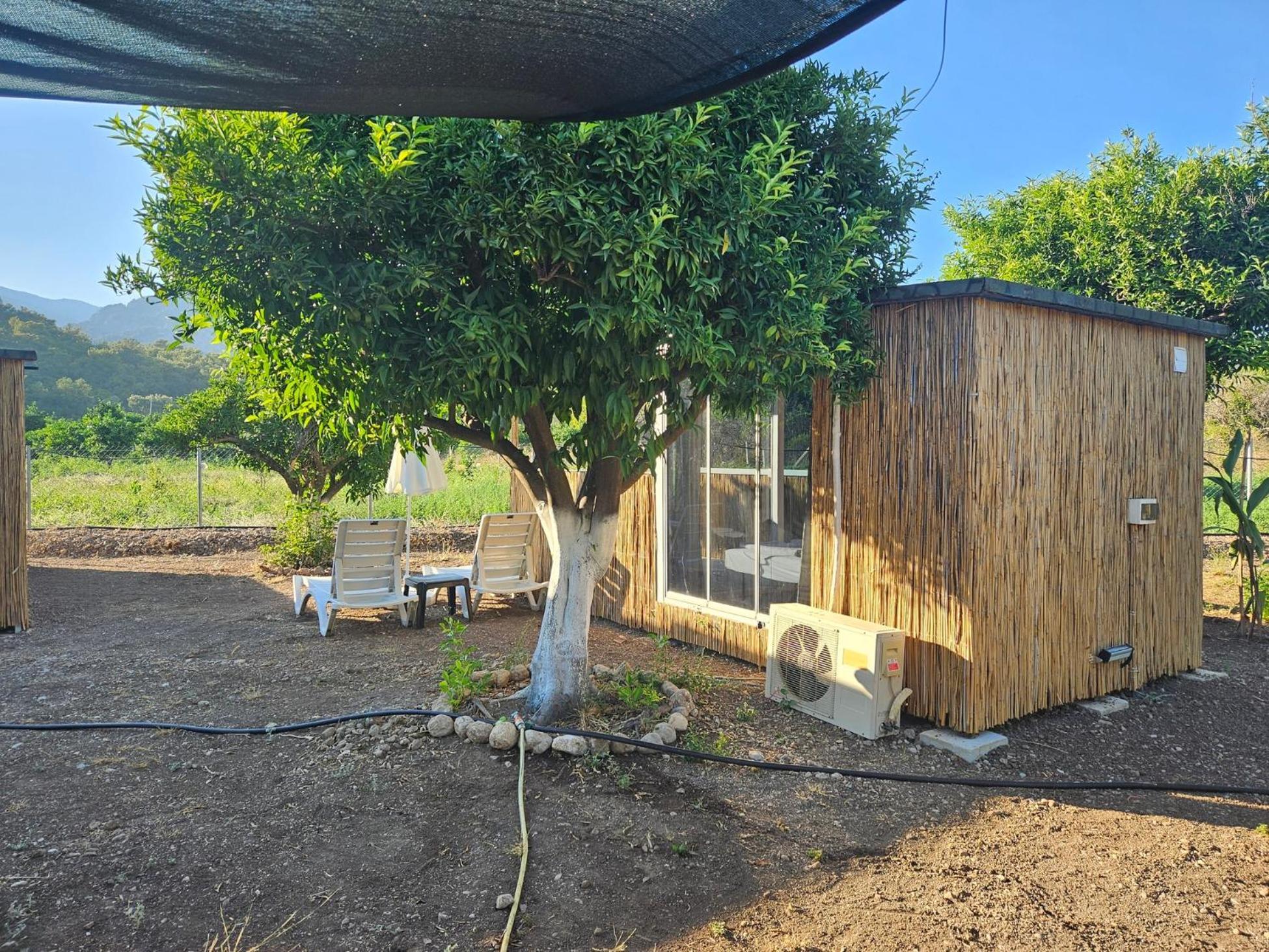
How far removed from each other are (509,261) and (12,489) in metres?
5.41

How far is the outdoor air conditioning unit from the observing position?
4199 millimetres

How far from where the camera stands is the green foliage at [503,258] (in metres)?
3.10

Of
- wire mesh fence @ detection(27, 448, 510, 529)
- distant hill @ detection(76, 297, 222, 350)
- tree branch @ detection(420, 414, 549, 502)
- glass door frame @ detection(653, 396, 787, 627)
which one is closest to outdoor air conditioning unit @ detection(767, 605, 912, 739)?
glass door frame @ detection(653, 396, 787, 627)

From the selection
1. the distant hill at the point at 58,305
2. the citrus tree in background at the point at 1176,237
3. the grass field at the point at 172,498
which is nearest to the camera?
the citrus tree in background at the point at 1176,237

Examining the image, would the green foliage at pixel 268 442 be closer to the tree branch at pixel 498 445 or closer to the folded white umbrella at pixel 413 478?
the folded white umbrella at pixel 413 478

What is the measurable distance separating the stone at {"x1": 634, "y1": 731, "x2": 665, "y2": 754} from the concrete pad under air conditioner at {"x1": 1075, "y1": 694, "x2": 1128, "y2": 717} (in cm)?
267

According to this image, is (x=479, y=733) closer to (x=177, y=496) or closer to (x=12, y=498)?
(x=12, y=498)

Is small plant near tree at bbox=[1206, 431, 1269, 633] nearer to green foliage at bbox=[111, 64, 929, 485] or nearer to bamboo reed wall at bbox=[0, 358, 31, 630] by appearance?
green foliage at bbox=[111, 64, 929, 485]

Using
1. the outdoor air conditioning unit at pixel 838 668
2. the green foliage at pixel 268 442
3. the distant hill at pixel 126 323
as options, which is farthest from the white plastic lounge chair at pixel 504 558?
the distant hill at pixel 126 323

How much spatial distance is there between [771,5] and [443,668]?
4673 mm

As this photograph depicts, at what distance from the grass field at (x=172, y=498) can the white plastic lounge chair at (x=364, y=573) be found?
3.96 metres

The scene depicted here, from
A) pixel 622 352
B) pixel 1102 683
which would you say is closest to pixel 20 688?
pixel 622 352

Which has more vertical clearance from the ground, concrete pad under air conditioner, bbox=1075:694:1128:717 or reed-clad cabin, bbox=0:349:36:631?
reed-clad cabin, bbox=0:349:36:631

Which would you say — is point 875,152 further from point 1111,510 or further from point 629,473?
point 1111,510
